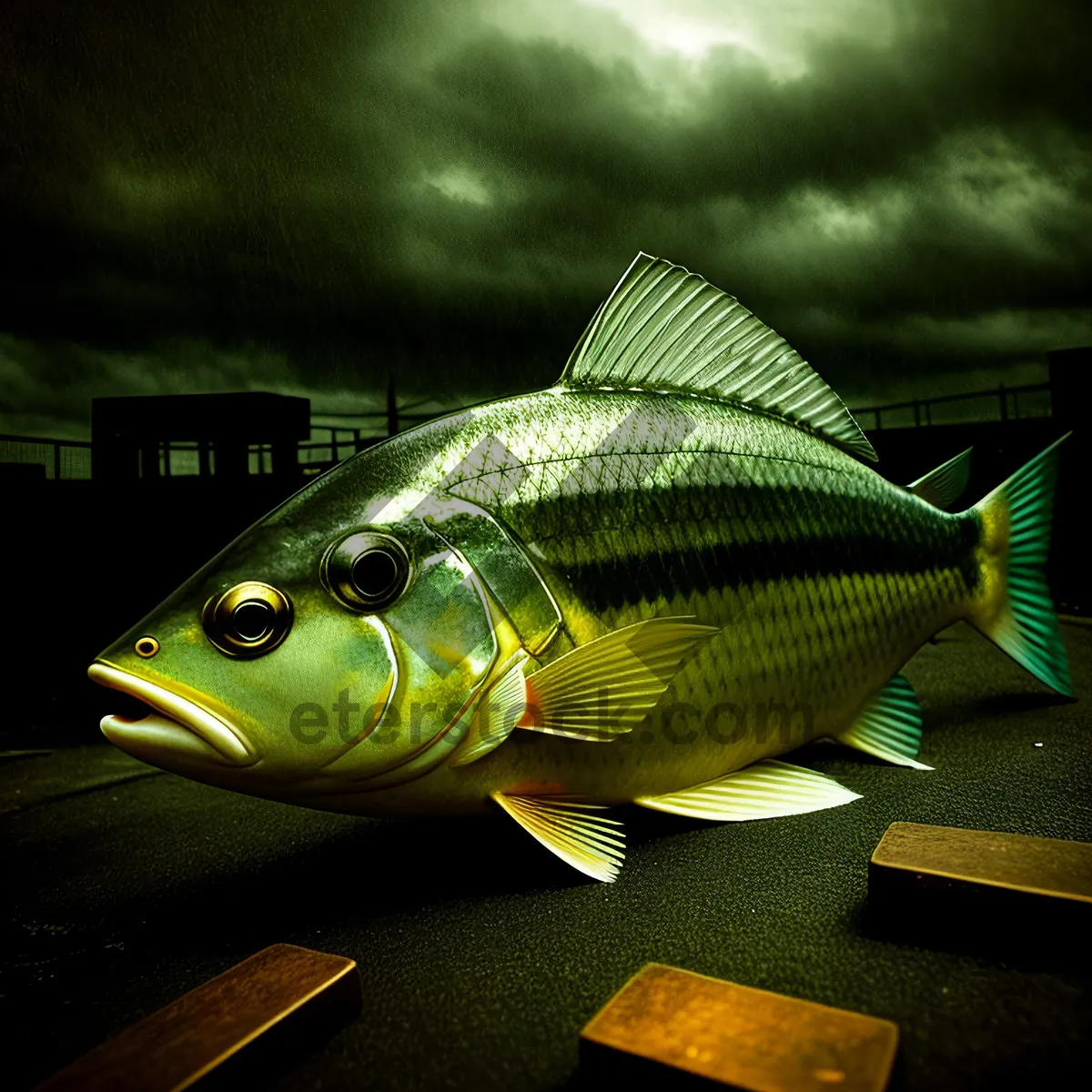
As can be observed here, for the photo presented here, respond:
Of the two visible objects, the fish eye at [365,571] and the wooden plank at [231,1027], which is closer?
the wooden plank at [231,1027]

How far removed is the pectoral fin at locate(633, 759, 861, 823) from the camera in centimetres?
141

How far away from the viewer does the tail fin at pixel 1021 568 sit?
1817 millimetres

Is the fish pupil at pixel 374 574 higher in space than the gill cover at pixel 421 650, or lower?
higher

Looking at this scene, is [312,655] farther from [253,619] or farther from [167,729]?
[167,729]

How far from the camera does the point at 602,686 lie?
4.04ft

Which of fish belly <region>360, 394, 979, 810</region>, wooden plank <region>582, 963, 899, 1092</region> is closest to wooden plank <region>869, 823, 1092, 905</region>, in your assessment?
wooden plank <region>582, 963, 899, 1092</region>

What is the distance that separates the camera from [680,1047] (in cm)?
74

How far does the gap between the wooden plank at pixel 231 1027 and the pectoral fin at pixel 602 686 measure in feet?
1.45

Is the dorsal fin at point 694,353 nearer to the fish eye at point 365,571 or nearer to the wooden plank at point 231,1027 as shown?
the fish eye at point 365,571

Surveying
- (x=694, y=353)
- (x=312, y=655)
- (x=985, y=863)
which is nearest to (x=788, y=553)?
(x=694, y=353)

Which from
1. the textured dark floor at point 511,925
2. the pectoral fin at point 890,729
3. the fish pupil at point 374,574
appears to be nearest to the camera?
the textured dark floor at point 511,925

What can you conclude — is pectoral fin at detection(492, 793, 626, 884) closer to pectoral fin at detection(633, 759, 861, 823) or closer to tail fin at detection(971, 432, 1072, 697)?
pectoral fin at detection(633, 759, 861, 823)

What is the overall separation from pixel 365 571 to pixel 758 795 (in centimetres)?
83

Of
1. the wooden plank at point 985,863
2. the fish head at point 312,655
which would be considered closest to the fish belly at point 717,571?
the fish head at point 312,655
